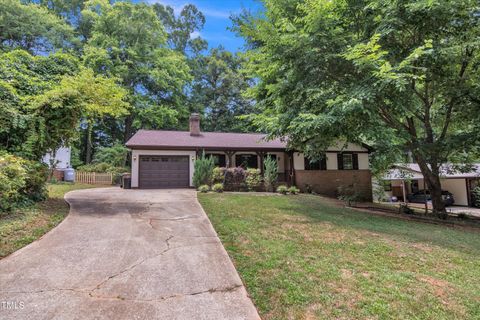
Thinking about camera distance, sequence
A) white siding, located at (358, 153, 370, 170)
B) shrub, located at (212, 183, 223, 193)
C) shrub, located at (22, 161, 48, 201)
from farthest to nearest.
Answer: white siding, located at (358, 153, 370, 170) < shrub, located at (212, 183, 223, 193) < shrub, located at (22, 161, 48, 201)

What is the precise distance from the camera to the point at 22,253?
166 inches

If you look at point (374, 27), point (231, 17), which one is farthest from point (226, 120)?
point (374, 27)

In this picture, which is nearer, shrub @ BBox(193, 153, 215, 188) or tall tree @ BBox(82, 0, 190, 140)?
shrub @ BBox(193, 153, 215, 188)

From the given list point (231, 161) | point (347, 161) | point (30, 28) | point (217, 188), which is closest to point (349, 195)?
point (347, 161)

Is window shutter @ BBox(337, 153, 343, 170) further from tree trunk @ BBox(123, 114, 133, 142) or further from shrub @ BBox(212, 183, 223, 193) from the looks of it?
tree trunk @ BBox(123, 114, 133, 142)

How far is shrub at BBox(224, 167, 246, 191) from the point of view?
14242 millimetres

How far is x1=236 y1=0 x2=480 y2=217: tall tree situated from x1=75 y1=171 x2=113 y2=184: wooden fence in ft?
44.2

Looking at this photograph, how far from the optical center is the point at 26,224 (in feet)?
17.9

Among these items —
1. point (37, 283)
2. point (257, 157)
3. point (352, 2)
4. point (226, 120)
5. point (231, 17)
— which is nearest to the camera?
point (37, 283)

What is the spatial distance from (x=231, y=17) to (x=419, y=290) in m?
10.2

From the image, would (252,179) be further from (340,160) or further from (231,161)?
(340,160)

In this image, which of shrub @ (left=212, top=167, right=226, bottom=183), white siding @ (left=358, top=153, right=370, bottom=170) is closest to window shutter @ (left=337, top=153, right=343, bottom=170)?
white siding @ (left=358, top=153, right=370, bottom=170)

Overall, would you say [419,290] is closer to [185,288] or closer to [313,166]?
[185,288]

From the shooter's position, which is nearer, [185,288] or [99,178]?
[185,288]
